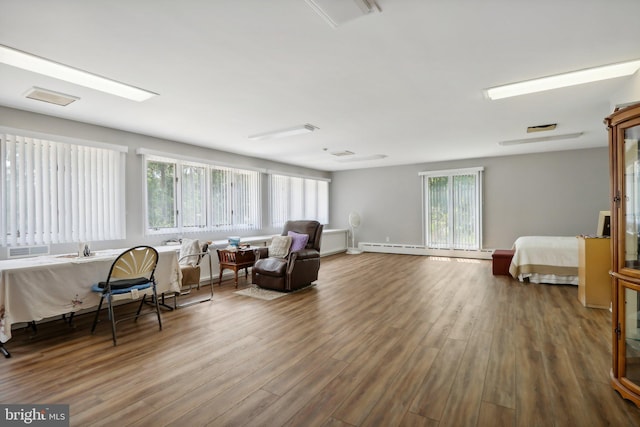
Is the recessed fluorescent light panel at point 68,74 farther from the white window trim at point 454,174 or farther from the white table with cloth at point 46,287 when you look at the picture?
the white window trim at point 454,174

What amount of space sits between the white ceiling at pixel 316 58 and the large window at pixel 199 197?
3.17ft

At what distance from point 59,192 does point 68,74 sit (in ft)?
6.02

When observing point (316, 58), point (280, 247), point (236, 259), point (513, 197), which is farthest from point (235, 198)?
point (513, 197)

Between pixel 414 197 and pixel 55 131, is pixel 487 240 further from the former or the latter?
pixel 55 131

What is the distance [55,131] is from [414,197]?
25.3 feet

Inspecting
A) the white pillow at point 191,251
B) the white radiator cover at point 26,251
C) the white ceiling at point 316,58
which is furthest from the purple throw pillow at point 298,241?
the white radiator cover at point 26,251

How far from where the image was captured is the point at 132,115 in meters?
3.94

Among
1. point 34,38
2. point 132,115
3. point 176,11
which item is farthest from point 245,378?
point 132,115

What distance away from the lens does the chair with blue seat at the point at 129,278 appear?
3012 millimetres

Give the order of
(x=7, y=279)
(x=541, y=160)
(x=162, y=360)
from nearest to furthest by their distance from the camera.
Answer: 1. (x=162, y=360)
2. (x=7, y=279)
3. (x=541, y=160)

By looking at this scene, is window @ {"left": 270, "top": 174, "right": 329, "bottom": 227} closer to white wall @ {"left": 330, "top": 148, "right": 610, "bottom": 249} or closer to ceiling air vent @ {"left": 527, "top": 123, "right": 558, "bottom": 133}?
white wall @ {"left": 330, "top": 148, "right": 610, "bottom": 249}

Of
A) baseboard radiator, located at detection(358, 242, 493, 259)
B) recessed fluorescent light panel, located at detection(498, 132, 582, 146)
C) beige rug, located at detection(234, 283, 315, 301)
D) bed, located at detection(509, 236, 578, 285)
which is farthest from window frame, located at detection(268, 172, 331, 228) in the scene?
bed, located at detection(509, 236, 578, 285)

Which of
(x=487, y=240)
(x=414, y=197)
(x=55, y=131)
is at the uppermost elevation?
(x=55, y=131)

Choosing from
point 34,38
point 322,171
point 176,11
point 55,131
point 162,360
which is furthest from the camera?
point 322,171
